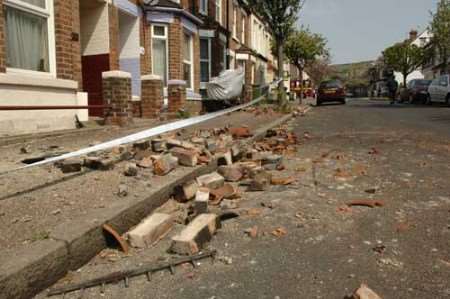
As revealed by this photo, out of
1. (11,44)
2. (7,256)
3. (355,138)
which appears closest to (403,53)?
(355,138)

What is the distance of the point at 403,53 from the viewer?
189 feet

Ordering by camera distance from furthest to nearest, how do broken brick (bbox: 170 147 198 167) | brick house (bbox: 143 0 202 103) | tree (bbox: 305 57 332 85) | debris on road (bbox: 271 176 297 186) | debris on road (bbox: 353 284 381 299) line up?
tree (bbox: 305 57 332 85), brick house (bbox: 143 0 202 103), broken brick (bbox: 170 147 198 167), debris on road (bbox: 271 176 297 186), debris on road (bbox: 353 284 381 299)

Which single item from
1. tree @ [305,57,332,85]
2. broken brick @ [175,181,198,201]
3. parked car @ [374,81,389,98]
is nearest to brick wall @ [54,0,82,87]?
broken brick @ [175,181,198,201]

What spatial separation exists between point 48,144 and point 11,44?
216 cm

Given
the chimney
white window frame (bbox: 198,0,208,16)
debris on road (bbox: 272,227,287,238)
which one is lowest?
debris on road (bbox: 272,227,287,238)

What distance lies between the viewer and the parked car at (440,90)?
22203 millimetres

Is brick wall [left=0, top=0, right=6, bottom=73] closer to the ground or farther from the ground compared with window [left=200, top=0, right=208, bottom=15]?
closer to the ground

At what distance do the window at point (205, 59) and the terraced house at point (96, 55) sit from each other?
1.9 inches

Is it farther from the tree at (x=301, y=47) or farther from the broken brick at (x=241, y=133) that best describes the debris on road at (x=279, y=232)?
the tree at (x=301, y=47)

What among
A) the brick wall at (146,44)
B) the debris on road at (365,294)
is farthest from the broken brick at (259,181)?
the brick wall at (146,44)

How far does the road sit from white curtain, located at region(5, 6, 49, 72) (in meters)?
5.58

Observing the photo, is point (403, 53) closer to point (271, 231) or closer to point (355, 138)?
point (355, 138)

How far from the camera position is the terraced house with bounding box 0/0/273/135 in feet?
24.6

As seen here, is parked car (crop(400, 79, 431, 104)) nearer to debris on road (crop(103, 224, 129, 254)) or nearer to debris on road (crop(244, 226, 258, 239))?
debris on road (crop(244, 226, 258, 239))
